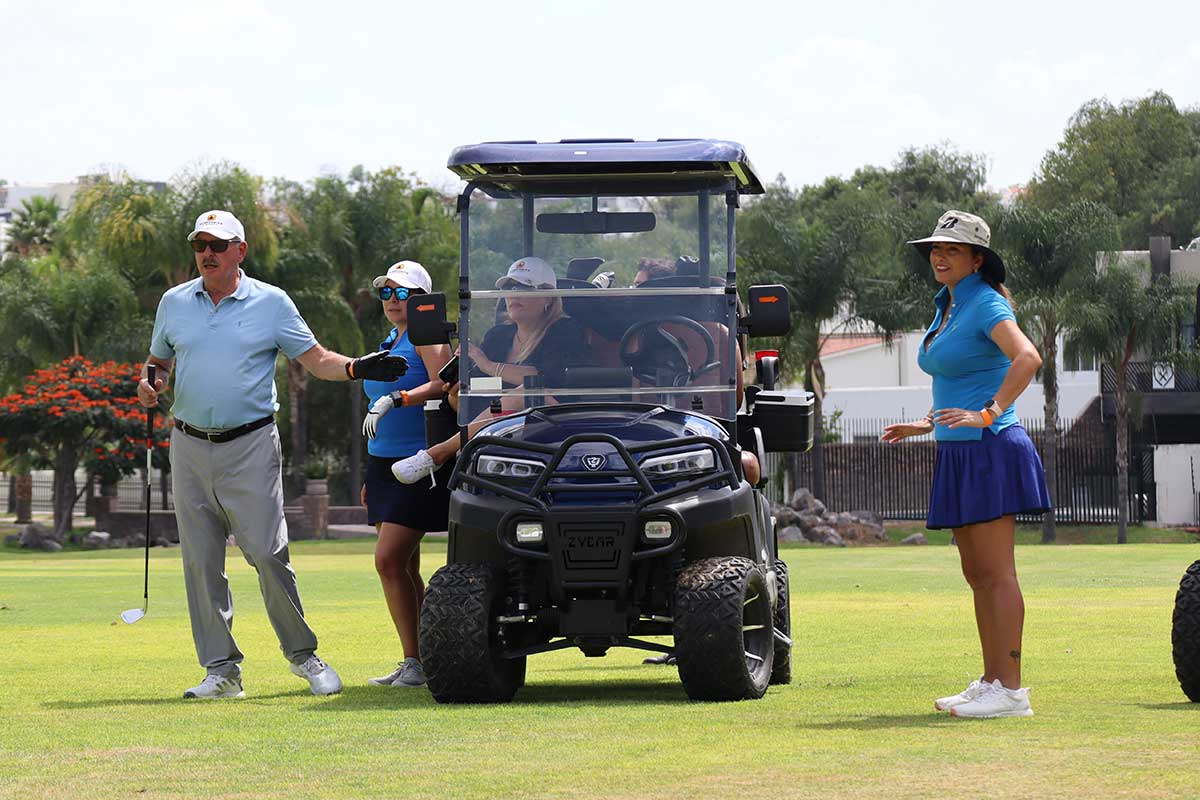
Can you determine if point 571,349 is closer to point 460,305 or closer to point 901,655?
point 460,305

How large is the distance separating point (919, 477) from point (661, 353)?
4312cm

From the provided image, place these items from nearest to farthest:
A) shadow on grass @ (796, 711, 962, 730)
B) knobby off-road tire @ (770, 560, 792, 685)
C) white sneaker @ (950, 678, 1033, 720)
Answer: shadow on grass @ (796, 711, 962, 730) < white sneaker @ (950, 678, 1033, 720) < knobby off-road tire @ (770, 560, 792, 685)

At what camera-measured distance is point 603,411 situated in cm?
946

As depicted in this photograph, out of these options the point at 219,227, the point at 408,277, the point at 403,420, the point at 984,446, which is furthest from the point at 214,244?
the point at 984,446

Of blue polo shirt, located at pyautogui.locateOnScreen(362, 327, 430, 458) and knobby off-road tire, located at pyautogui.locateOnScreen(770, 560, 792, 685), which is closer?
knobby off-road tire, located at pyautogui.locateOnScreen(770, 560, 792, 685)

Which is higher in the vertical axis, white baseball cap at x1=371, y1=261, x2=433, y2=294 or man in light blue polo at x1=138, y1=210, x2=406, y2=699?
white baseball cap at x1=371, y1=261, x2=433, y2=294

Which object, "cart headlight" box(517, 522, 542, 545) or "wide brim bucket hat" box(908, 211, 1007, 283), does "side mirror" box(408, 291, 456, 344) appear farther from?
"wide brim bucket hat" box(908, 211, 1007, 283)

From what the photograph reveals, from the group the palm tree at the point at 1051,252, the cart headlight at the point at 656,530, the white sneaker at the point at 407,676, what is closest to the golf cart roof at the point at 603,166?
the cart headlight at the point at 656,530

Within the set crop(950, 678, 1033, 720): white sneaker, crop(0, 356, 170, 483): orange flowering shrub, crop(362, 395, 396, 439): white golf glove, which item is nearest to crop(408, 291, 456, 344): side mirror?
crop(362, 395, 396, 439): white golf glove

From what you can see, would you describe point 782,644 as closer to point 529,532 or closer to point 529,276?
point 529,532

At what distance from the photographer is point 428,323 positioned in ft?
31.9

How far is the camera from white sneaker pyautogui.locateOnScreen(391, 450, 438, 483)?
32.4 feet

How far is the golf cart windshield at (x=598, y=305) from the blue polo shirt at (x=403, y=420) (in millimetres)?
736

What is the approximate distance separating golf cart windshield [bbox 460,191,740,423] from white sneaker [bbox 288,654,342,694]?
139 centimetres
